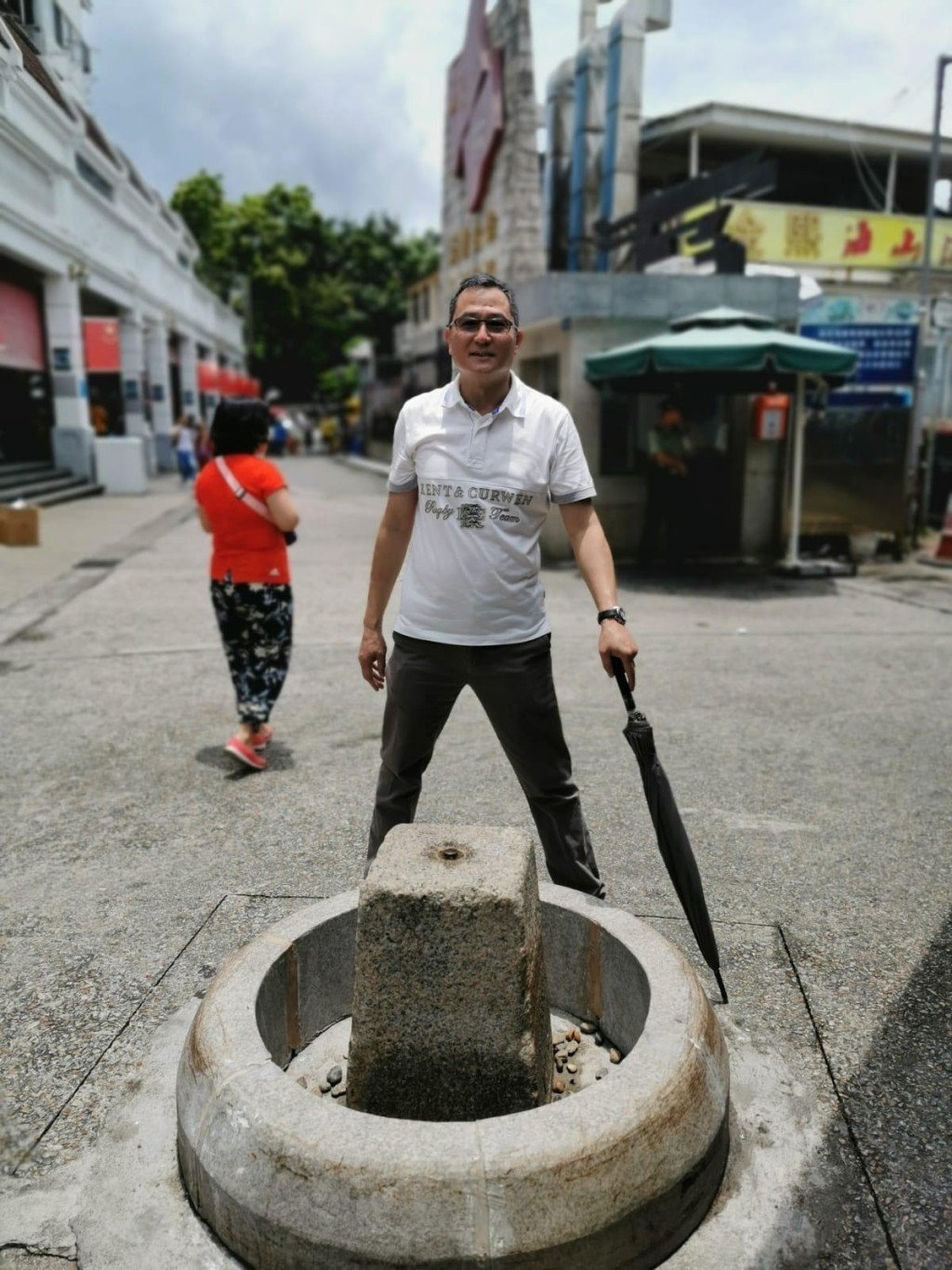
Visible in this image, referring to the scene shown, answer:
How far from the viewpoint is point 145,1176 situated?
2205mm

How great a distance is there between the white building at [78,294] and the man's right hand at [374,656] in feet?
29.5

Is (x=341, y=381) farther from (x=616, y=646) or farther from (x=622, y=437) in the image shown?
(x=616, y=646)

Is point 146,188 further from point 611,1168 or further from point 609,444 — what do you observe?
point 611,1168

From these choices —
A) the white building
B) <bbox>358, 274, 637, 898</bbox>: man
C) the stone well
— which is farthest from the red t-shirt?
the white building

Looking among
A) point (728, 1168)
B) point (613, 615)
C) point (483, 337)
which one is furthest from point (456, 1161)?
point (483, 337)

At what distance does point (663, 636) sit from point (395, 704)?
519 cm

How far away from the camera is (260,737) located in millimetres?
4938

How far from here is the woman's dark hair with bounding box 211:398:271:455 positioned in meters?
4.59

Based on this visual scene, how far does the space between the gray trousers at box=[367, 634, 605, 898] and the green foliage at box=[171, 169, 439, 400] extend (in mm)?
45604

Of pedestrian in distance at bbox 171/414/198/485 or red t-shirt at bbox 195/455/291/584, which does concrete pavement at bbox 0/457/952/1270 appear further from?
pedestrian in distance at bbox 171/414/198/485

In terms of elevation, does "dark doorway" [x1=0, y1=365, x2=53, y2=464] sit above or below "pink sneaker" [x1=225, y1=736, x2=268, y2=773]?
above

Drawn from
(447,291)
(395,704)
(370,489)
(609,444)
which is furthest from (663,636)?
(447,291)

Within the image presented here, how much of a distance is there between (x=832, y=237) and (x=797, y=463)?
1230cm

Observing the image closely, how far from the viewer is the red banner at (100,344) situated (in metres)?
19.3
